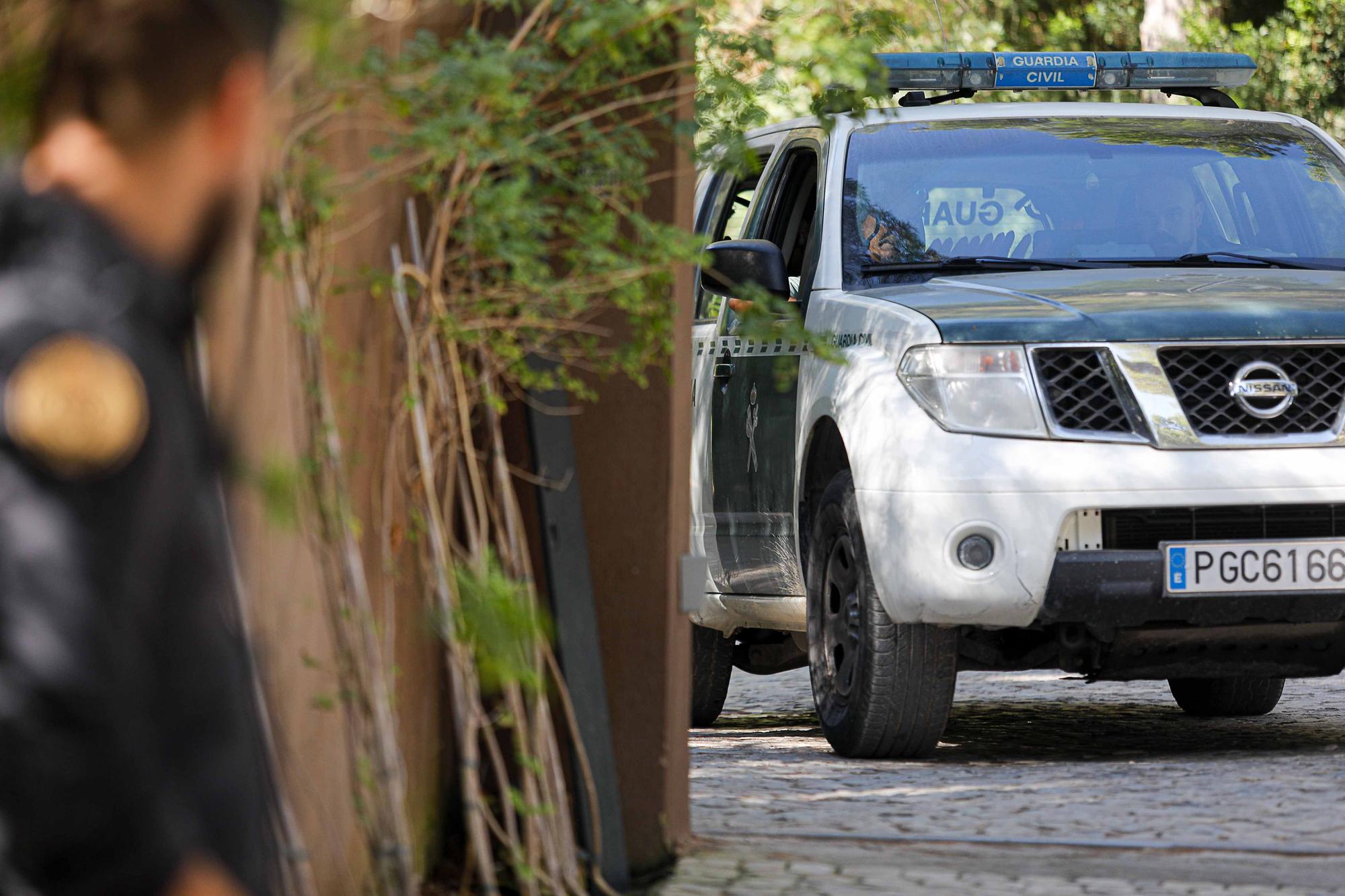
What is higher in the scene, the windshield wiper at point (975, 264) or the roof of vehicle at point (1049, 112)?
the roof of vehicle at point (1049, 112)

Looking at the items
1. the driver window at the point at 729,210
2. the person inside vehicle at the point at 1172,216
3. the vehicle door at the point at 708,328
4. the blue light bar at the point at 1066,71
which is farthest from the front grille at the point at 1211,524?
the driver window at the point at 729,210

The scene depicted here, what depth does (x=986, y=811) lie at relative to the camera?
17.7 ft

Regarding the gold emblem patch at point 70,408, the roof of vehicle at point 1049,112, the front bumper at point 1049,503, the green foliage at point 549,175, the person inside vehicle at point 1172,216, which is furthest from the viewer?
the roof of vehicle at point 1049,112

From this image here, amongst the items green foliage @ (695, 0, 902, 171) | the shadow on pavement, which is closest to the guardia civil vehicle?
the shadow on pavement

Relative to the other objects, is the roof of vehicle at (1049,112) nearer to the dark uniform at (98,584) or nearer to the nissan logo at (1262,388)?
the nissan logo at (1262,388)

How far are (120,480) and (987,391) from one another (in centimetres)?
486

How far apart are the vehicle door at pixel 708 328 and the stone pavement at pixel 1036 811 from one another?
806mm

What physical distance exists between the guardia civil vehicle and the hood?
12mm

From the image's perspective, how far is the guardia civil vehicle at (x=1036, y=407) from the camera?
19.2ft

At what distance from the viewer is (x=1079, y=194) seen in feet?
22.9

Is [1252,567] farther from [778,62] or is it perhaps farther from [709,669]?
[709,669]

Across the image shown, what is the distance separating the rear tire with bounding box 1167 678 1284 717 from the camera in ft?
26.1

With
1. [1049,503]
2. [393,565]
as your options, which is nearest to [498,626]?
[393,565]

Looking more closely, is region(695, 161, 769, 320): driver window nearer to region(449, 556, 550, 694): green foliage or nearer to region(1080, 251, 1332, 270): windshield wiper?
region(1080, 251, 1332, 270): windshield wiper
